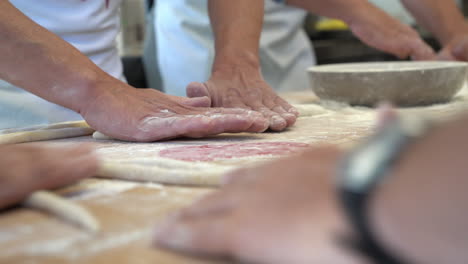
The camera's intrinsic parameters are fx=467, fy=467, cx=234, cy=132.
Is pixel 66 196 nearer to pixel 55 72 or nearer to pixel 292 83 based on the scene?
pixel 55 72

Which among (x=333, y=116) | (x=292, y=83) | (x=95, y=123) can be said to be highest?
(x=95, y=123)

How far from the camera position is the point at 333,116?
136 cm

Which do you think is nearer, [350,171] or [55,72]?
[350,171]

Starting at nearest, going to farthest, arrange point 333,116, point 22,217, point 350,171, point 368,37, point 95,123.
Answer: point 350,171
point 22,217
point 95,123
point 333,116
point 368,37

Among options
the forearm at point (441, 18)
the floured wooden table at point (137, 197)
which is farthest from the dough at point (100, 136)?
the forearm at point (441, 18)

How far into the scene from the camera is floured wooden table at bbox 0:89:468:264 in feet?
1.56

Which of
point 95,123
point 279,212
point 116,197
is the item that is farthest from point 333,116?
point 279,212

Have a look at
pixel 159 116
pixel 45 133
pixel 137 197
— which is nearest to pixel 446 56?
pixel 159 116

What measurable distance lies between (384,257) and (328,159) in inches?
4.9

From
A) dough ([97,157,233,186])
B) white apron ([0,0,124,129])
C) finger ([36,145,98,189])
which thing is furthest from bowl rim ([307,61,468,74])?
finger ([36,145,98,189])

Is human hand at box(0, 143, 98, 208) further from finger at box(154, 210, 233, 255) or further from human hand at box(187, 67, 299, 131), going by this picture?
human hand at box(187, 67, 299, 131)

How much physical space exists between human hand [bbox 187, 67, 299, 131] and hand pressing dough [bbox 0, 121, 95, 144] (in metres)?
0.32

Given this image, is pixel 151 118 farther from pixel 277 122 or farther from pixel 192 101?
pixel 277 122

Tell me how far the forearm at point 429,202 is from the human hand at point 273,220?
0.04 metres
